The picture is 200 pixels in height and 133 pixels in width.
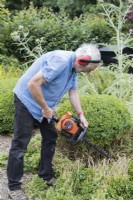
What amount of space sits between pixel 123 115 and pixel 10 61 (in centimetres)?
471

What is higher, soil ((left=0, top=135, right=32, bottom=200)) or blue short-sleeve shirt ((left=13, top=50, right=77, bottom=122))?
blue short-sleeve shirt ((left=13, top=50, right=77, bottom=122))

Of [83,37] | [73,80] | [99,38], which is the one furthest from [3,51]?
[73,80]

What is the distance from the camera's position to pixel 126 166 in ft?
13.1

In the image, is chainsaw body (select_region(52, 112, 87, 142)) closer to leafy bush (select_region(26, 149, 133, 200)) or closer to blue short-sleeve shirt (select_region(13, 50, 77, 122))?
blue short-sleeve shirt (select_region(13, 50, 77, 122))

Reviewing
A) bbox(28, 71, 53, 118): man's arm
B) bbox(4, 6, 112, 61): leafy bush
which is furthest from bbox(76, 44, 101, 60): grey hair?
bbox(4, 6, 112, 61): leafy bush

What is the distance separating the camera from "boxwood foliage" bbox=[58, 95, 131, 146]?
406 cm

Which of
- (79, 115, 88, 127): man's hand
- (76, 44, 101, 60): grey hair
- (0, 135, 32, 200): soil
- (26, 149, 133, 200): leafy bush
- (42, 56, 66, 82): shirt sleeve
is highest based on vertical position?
(76, 44, 101, 60): grey hair

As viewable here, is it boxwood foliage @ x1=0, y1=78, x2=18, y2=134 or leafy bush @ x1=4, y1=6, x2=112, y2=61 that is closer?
boxwood foliage @ x1=0, y1=78, x2=18, y2=134

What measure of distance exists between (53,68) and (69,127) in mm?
646

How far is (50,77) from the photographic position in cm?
316

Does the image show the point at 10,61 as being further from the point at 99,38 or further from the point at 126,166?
the point at 126,166

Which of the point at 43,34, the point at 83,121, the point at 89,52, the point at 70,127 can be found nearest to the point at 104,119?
the point at 83,121

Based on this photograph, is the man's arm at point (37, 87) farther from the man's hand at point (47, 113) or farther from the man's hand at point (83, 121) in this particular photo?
Answer: the man's hand at point (83, 121)

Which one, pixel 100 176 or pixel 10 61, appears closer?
pixel 100 176
